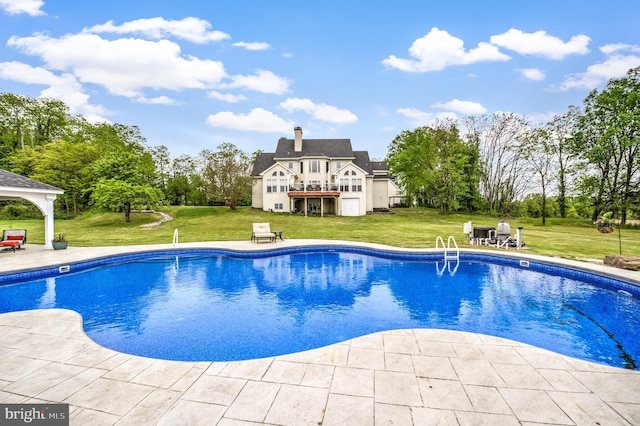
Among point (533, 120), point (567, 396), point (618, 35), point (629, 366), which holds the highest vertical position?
point (618, 35)

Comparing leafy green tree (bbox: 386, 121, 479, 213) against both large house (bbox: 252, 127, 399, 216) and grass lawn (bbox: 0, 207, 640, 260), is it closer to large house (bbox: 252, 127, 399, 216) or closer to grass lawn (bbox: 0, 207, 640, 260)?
large house (bbox: 252, 127, 399, 216)

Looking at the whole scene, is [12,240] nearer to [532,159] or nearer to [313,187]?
[313,187]

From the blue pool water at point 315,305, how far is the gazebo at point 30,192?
179 inches

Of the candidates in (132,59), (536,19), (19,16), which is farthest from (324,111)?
(19,16)

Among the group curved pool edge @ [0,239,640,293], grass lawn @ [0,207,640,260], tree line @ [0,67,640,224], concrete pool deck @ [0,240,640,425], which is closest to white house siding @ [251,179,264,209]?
tree line @ [0,67,640,224]

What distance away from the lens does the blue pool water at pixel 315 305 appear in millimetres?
5309

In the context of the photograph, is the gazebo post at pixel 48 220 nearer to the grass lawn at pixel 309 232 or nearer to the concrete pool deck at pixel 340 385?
the grass lawn at pixel 309 232

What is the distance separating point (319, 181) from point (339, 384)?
28.8m

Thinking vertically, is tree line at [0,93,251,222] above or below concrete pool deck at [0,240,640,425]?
above

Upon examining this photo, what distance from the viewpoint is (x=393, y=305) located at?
24.0ft

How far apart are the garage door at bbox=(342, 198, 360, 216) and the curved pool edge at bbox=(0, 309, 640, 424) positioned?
26.2 metres

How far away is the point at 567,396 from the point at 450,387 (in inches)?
48.2

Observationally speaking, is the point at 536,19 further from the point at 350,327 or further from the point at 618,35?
the point at 350,327

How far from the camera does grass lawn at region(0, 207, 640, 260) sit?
47.1 feet
